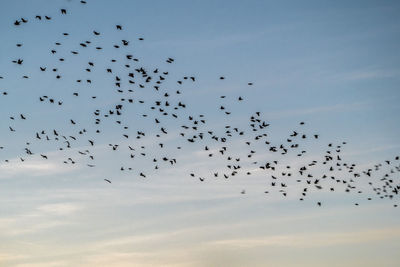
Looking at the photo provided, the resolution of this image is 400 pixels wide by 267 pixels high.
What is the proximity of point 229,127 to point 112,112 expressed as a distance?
10582mm

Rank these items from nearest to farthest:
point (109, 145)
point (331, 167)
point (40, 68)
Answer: point (40, 68) → point (109, 145) → point (331, 167)

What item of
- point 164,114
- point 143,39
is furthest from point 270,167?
point 143,39

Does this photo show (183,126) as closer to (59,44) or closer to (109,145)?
(109,145)

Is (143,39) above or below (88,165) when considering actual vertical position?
above

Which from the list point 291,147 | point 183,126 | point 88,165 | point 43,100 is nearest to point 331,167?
point 291,147

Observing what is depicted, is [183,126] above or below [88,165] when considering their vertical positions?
above

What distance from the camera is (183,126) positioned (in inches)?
1874

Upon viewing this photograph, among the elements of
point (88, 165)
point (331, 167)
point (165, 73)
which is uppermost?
point (165, 73)

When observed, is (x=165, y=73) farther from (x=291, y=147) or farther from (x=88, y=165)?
(x=291, y=147)

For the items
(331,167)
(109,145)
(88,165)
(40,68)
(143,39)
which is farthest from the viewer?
(331,167)

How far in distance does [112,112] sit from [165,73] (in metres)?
5.51

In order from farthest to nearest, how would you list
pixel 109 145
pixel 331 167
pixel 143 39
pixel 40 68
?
pixel 331 167 → pixel 109 145 → pixel 40 68 → pixel 143 39

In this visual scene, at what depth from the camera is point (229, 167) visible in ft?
161

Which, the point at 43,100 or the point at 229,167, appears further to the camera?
the point at 229,167
